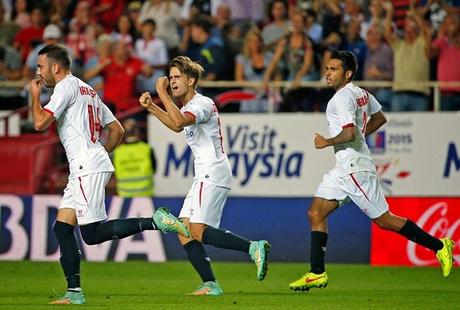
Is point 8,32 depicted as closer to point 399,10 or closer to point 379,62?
point 379,62

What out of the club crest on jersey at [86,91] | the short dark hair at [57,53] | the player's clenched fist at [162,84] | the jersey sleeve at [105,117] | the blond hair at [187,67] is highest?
the short dark hair at [57,53]

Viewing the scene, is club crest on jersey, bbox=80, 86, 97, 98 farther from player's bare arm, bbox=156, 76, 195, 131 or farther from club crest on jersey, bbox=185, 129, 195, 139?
club crest on jersey, bbox=185, 129, 195, 139

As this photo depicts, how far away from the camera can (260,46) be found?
20156 millimetres

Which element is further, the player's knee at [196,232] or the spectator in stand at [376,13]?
the spectator in stand at [376,13]

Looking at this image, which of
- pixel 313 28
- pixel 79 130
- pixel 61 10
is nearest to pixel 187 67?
pixel 79 130

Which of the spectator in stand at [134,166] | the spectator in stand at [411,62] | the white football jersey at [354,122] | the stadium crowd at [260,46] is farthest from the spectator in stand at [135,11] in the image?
the white football jersey at [354,122]

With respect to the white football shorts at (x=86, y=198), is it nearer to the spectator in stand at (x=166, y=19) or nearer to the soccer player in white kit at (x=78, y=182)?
the soccer player in white kit at (x=78, y=182)

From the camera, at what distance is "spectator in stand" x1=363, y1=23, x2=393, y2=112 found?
1981cm

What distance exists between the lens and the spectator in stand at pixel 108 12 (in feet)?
73.3

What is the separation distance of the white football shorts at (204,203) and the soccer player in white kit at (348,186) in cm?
110

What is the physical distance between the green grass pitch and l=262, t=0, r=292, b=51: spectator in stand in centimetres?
462

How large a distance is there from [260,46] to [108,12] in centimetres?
354

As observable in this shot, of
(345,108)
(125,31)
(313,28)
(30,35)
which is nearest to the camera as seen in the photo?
(345,108)

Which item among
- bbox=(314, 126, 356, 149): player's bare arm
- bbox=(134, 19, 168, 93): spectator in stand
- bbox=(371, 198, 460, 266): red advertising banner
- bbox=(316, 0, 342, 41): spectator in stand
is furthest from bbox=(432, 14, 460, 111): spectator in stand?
bbox=(314, 126, 356, 149): player's bare arm
